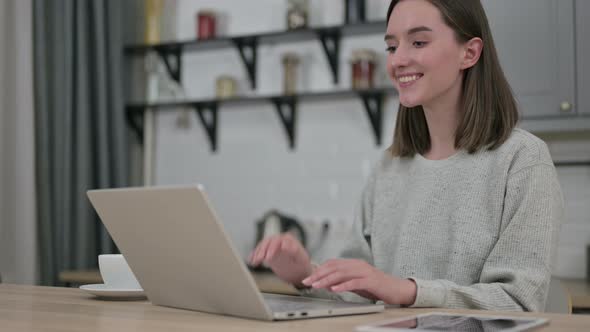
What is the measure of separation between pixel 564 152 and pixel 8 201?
218 centimetres

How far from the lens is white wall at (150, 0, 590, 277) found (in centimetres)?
334

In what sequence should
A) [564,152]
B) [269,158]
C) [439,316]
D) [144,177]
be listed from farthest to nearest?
[144,177] → [269,158] → [564,152] → [439,316]

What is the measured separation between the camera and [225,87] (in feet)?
11.6

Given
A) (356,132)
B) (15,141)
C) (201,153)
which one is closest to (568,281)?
(356,132)

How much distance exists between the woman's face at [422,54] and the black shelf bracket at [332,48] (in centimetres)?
167

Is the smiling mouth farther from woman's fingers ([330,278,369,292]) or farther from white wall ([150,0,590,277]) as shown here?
white wall ([150,0,590,277])

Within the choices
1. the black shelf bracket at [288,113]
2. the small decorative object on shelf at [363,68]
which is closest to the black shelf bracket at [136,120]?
the black shelf bracket at [288,113]

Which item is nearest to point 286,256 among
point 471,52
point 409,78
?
point 409,78

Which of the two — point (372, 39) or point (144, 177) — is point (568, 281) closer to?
point (372, 39)

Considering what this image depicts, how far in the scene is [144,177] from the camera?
3777 mm

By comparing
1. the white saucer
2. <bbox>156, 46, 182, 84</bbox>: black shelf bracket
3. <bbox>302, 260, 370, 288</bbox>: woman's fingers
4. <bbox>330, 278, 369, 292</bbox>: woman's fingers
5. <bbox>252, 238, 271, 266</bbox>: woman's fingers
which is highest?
<bbox>156, 46, 182, 84</bbox>: black shelf bracket

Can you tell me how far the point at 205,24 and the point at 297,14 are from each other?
47cm

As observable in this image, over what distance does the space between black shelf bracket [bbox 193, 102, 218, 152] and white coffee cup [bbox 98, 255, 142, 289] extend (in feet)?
7.00

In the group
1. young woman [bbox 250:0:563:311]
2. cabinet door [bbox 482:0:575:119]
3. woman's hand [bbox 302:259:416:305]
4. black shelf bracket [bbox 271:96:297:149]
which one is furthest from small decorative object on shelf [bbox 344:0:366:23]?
woman's hand [bbox 302:259:416:305]
